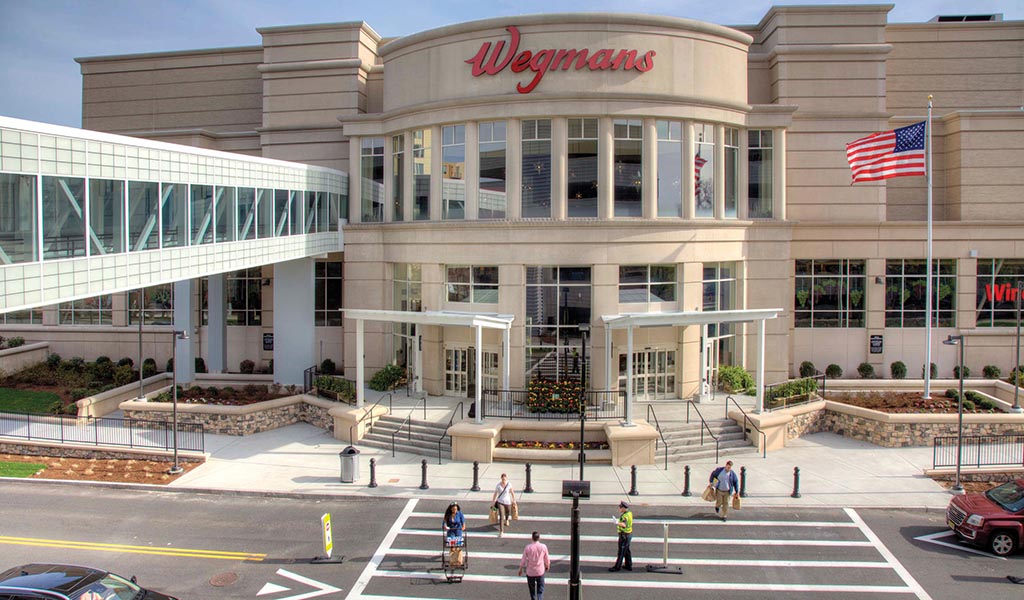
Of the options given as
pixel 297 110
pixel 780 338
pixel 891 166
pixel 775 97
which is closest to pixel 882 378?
pixel 780 338

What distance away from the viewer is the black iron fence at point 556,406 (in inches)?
963

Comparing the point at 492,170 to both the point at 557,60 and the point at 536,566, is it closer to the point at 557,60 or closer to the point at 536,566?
the point at 557,60

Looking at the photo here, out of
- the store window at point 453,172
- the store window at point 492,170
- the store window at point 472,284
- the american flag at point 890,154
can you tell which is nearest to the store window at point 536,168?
the store window at point 492,170

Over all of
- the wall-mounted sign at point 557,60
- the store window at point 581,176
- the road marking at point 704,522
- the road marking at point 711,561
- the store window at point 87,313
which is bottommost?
the road marking at point 711,561

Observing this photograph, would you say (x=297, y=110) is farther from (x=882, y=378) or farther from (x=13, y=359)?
(x=882, y=378)

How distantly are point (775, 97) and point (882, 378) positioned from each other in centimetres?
1360

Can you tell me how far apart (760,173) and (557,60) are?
9844 millimetres

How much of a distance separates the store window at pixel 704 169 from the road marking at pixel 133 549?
19943 millimetres

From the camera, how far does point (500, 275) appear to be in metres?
27.4

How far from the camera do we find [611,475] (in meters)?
21.4

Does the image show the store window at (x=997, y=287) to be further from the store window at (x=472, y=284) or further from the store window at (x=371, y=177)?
the store window at (x=371, y=177)

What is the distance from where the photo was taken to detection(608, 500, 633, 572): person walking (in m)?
14.8

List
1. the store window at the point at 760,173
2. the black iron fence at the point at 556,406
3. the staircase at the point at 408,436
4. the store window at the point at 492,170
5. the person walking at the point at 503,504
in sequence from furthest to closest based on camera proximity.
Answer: the store window at the point at 760,173 < the store window at the point at 492,170 < the black iron fence at the point at 556,406 < the staircase at the point at 408,436 < the person walking at the point at 503,504

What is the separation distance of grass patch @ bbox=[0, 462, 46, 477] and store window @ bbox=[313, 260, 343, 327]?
14032 millimetres
